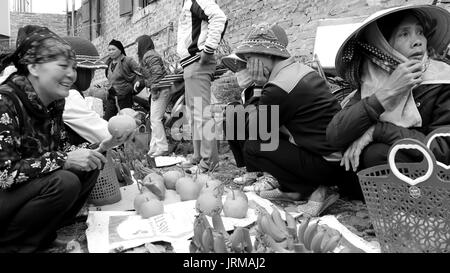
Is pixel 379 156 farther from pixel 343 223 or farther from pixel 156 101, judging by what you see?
pixel 156 101

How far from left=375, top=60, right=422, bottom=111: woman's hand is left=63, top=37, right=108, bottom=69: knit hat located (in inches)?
85.5

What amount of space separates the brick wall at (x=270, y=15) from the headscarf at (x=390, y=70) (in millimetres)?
2136

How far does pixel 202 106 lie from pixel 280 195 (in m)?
1.80

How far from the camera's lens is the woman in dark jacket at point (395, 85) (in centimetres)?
212

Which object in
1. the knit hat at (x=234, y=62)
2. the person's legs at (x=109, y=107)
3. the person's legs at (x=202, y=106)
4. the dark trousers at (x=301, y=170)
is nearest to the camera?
the dark trousers at (x=301, y=170)

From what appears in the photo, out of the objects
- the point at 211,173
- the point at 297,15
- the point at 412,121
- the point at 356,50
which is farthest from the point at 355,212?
the point at 297,15

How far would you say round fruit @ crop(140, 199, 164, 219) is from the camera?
272 centimetres

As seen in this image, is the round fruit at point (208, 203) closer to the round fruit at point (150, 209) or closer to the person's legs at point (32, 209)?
the round fruit at point (150, 209)

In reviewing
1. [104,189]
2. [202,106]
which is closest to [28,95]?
[104,189]

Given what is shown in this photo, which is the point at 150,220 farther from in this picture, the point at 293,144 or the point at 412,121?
the point at 412,121

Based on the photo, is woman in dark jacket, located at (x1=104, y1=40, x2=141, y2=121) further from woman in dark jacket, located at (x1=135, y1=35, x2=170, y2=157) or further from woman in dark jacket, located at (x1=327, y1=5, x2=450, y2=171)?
woman in dark jacket, located at (x1=327, y1=5, x2=450, y2=171)

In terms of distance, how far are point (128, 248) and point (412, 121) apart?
5.45 ft

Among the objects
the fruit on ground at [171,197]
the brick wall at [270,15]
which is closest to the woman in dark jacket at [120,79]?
the brick wall at [270,15]

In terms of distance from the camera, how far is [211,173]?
4.46m
